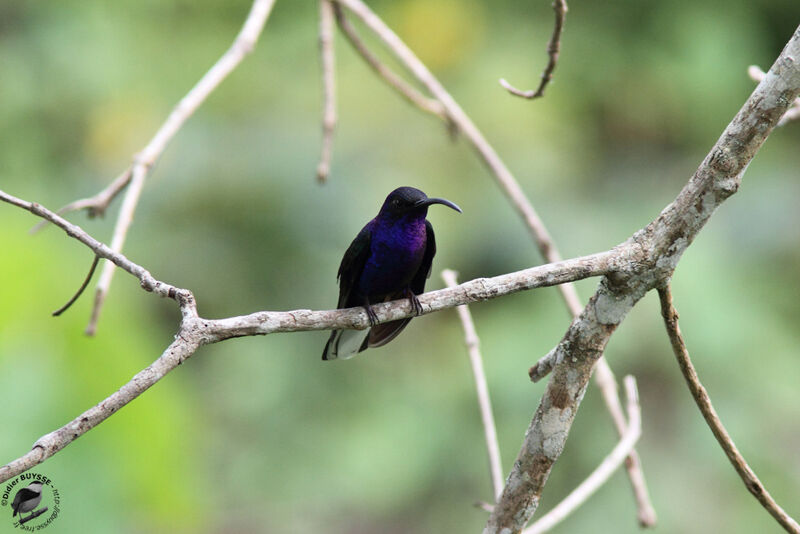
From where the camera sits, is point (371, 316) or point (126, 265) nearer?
point (126, 265)

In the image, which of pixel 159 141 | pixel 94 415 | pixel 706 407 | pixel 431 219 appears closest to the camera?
pixel 94 415

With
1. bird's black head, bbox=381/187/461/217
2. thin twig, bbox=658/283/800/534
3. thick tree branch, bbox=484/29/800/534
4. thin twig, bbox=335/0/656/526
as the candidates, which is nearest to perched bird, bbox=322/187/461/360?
bird's black head, bbox=381/187/461/217

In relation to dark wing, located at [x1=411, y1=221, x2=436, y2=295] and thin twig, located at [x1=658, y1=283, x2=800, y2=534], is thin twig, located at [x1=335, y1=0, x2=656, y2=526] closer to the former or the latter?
dark wing, located at [x1=411, y1=221, x2=436, y2=295]

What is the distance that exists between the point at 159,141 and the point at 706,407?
6.01 ft

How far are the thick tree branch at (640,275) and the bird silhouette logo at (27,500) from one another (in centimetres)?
131

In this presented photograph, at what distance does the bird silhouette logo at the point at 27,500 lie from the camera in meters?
2.42

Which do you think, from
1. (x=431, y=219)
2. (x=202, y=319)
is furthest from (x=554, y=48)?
(x=431, y=219)

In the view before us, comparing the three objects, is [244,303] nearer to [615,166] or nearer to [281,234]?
[281,234]

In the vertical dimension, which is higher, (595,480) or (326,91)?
(326,91)

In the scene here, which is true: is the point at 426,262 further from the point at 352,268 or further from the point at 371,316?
the point at 371,316

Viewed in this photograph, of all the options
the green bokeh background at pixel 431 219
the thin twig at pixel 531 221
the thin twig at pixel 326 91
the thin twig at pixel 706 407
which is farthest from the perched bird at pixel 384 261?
the green bokeh background at pixel 431 219

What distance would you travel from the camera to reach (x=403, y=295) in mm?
3236

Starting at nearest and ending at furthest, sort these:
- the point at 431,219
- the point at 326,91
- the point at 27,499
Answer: the point at 27,499 < the point at 326,91 < the point at 431,219

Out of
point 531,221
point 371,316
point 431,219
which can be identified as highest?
point 431,219
